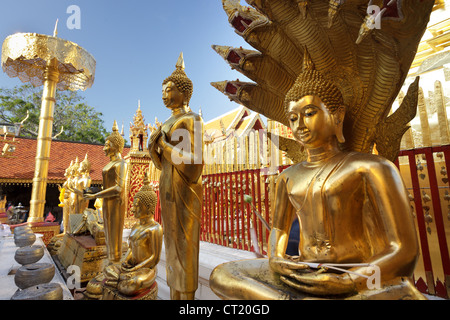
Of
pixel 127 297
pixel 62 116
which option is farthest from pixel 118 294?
pixel 62 116

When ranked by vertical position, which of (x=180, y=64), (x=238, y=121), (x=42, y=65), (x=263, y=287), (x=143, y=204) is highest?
(x=42, y=65)

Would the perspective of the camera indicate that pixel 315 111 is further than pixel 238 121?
No

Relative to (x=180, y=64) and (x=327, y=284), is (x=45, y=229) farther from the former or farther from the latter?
(x=327, y=284)

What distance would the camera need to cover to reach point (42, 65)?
6613mm

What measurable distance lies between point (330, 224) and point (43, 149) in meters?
7.17

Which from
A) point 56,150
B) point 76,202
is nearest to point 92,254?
point 76,202

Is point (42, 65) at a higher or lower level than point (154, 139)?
higher

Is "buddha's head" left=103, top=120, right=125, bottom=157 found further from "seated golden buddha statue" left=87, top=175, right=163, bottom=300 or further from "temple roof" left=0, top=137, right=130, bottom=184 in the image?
"temple roof" left=0, top=137, right=130, bottom=184

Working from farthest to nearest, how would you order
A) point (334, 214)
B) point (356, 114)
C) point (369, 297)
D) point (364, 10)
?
point (356, 114)
point (364, 10)
point (334, 214)
point (369, 297)

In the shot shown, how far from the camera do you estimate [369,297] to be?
31.9 inches

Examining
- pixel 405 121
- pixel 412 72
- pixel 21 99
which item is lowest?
pixel 405 121

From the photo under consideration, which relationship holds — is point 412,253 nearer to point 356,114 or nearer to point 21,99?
point 356,114

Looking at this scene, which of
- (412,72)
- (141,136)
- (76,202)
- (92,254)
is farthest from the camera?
(141,136)

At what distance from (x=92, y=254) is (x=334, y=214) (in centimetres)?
370
